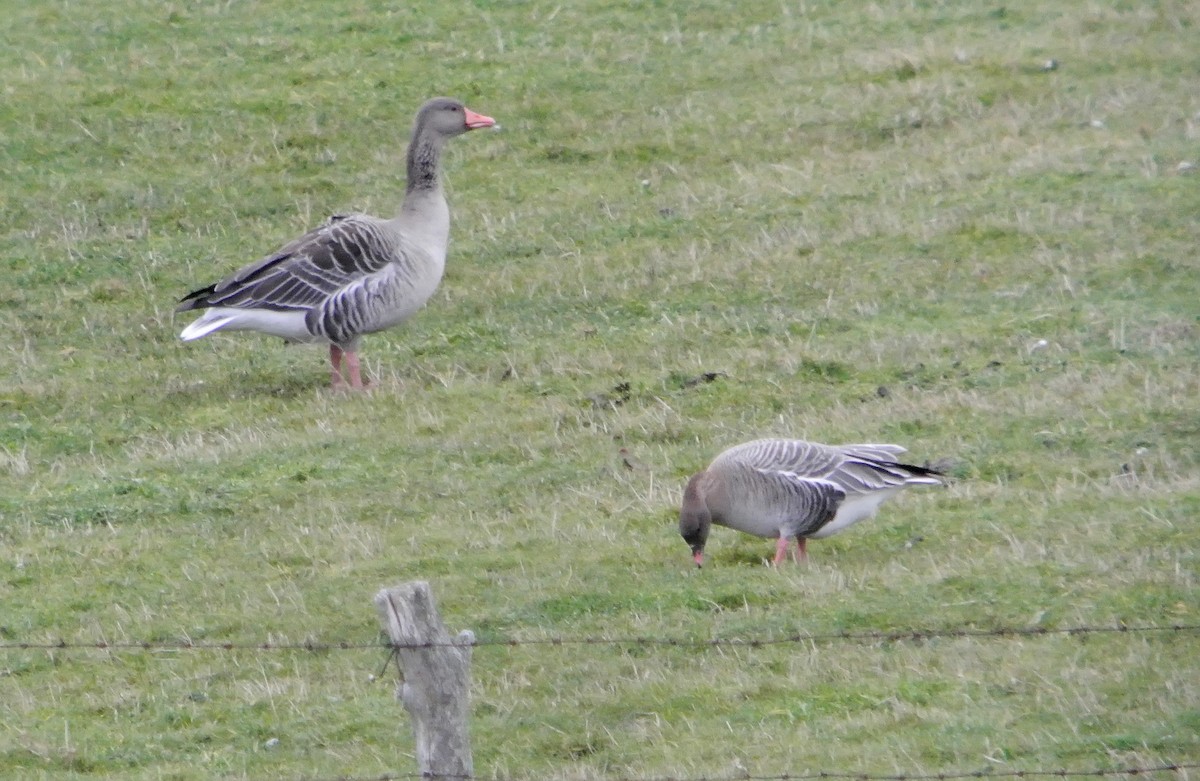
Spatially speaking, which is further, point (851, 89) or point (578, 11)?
point (578, 11)

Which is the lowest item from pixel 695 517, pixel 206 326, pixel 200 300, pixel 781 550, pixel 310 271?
pixel 781 550

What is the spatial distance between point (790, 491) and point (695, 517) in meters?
0.56

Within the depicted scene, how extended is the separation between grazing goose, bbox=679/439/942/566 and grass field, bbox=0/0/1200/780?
298 mm

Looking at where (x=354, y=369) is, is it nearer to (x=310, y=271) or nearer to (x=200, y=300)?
(x=310, y=271)

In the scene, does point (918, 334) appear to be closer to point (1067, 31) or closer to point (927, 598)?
point (927, 598)

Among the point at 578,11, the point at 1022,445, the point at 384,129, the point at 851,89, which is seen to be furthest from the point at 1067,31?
the point at 1022,445

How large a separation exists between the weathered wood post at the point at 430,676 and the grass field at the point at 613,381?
1.63m

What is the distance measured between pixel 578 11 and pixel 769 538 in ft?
48.4

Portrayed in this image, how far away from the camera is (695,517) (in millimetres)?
9398

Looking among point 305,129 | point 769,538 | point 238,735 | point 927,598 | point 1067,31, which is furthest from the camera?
point 1067,31

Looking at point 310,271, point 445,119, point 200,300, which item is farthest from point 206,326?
point 445,119

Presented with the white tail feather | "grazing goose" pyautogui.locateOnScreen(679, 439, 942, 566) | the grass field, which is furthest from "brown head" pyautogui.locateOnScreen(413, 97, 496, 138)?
"grazing goose" pyautogui.locateOnScreen(679, 439, 942, 566)

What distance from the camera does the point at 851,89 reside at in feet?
69.3

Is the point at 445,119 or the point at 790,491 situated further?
the point at 445,119
